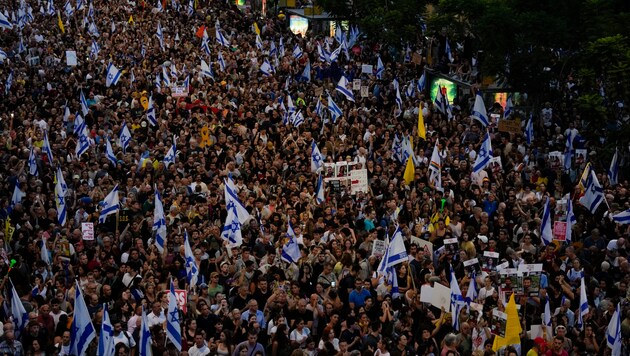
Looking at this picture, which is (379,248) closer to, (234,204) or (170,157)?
(234,204)

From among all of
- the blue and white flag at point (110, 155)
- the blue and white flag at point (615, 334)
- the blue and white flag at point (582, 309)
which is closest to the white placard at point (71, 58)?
the blue and white flag at point (110, 155)

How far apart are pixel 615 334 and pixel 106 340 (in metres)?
6.39

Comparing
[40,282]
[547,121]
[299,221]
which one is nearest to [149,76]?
[547,121]

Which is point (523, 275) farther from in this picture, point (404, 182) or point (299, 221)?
point (404, 182)

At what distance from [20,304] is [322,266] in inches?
177

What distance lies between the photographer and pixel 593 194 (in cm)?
2252

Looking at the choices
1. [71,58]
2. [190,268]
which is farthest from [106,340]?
[71,58]

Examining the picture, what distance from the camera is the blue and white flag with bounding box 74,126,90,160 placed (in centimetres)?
2730

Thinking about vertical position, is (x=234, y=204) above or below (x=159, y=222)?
above

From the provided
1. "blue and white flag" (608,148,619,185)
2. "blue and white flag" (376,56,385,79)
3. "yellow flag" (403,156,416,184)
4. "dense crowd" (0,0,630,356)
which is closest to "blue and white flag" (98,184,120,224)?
"dense crowd" (0,0,630,356)

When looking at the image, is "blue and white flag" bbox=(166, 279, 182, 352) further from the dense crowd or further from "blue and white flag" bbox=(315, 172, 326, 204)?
"blue and white flag" bbox=(315, 172, 326, 204)

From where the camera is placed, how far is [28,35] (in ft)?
141

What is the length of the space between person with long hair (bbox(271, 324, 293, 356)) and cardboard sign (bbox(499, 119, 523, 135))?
1362 centimetres

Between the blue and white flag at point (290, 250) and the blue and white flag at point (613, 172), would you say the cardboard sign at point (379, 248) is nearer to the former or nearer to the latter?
the blue and white flag at point (290, 250)
